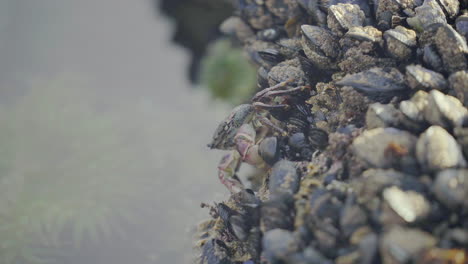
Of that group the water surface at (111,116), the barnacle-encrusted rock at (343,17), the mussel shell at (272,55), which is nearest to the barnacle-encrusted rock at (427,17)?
the barnacle-encrusted rock at (343,17)

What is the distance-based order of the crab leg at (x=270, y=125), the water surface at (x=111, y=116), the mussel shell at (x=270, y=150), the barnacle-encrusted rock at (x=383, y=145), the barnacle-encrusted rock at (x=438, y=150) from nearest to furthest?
1. the barnacle-encrusted rock at (x=438, y=150)
2. the barnacle-encrusted rock at (x=383, y=145)
3. the mussel shell at (x=270, y=150)
4. the crab leg at (x=270, y=125)
5. the water surface at (x=111, y=116)

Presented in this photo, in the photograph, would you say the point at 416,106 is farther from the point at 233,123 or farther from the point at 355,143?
the point at 233,123


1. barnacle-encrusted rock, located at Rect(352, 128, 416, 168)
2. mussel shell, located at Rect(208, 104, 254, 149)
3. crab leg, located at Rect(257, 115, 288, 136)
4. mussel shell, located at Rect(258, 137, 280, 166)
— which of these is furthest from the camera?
mussel shell, located at Rect(208, 104, 254, 149)

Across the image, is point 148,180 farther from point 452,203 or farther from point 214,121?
point 452,203

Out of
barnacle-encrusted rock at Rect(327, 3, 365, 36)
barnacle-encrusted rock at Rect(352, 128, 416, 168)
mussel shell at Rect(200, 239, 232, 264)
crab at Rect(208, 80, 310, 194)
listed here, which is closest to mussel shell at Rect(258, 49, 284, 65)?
crab at Rect(208, 80, 310, 194)

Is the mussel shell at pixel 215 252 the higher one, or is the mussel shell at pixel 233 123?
the mussel shell at pixel 233 123

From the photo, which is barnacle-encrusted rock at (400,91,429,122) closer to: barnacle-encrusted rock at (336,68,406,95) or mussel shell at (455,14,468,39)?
barnacle-encrusted rock at (336,68,406,95)

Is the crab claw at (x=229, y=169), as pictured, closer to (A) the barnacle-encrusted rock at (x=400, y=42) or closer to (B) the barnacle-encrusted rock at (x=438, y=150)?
(A) the barnacle-encrusted rock at (x=400, y=42)

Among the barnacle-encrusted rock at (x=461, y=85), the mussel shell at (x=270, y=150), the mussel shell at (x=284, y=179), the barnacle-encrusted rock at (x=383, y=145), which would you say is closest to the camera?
the barnacle-encrusted rock at (x=383, y=145)

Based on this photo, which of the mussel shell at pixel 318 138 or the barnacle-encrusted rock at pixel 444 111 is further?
the mussel shell at pixel 318 138
